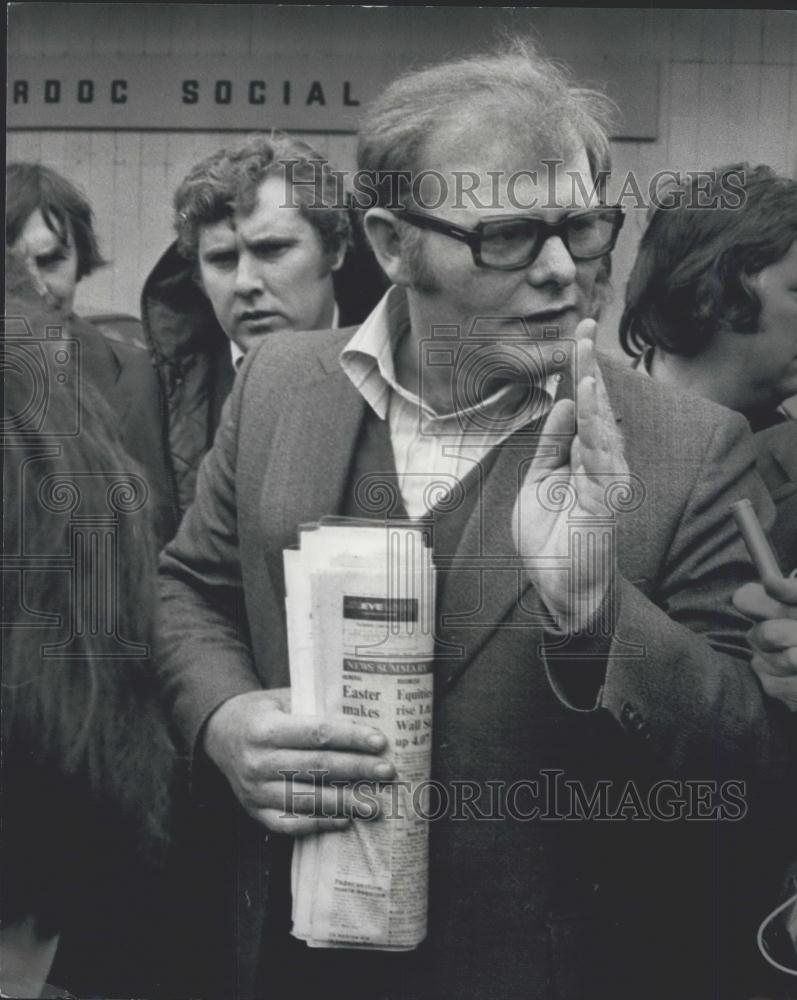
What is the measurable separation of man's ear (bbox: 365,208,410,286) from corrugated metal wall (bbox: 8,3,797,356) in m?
0.17

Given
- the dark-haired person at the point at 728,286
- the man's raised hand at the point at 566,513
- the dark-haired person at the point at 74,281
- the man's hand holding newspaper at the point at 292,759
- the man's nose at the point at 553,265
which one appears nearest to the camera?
the man's raised hand at the point at 566,513

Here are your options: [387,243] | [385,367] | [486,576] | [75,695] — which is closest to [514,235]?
[387,243]

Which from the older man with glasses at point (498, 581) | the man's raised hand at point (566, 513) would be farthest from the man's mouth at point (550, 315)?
the man's raised hand at point (566, 513)

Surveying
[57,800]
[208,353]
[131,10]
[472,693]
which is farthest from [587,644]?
[131,10]

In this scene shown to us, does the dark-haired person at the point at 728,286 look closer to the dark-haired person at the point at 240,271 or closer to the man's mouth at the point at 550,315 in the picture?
the man's mouth at the point at 550,315

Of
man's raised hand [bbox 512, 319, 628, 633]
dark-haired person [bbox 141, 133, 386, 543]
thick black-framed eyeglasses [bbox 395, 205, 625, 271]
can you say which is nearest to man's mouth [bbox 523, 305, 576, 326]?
thick black-framed eyeglasses [bbox 395, 205, 625, 271]

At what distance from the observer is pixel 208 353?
3.15 m

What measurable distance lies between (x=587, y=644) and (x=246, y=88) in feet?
5.16

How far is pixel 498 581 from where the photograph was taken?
2824mm

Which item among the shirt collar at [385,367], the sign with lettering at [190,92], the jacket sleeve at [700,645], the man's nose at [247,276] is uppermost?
the sign with lettering at [190,92]

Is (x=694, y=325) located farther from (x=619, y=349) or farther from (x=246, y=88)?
(x=246, y=88)

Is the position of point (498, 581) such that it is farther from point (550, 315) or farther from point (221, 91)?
point (221, 91)

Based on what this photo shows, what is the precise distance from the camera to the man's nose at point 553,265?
2936 millimetres

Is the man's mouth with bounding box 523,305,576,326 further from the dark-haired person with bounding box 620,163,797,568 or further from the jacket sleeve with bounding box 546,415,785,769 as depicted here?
the jacket sleeve with bounding box 546,415,785,769
